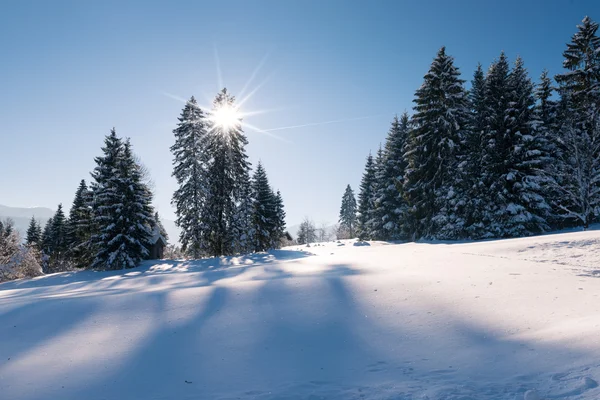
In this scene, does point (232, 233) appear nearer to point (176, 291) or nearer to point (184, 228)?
point (184, 228)

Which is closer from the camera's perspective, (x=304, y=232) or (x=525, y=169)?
(x=525, y=169)

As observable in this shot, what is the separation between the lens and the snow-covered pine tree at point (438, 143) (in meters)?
23.2

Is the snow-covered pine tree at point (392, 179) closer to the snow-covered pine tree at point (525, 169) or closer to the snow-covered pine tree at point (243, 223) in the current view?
the snow-covered pine tree at point (525, 169)

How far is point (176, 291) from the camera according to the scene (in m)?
7.87

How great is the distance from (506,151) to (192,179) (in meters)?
24.6

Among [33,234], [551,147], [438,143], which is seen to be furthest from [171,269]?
[33,234]

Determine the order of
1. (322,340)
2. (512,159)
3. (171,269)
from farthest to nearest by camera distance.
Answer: (512,159)
(171,269)
(322,340)

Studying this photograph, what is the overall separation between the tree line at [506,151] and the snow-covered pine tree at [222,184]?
15094 mm

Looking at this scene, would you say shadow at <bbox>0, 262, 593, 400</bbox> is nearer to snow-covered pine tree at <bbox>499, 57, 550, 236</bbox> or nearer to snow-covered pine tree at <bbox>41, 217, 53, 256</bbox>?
snow-covered pine tree at <bbox>499, 57, 550, 236</bbox>

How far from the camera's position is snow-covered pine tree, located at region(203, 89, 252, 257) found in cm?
2486

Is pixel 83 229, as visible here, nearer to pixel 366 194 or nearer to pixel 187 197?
pixel 187 197

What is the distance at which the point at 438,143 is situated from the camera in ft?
78.0

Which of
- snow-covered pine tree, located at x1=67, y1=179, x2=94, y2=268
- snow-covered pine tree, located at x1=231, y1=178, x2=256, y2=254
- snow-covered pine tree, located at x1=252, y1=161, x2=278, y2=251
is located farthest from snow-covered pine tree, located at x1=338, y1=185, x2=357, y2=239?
snow-covered pine tree, located at x1=67, y1=179, x2=94, y2=268

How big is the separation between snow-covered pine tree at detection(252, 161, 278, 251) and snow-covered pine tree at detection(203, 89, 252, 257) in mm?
8425
